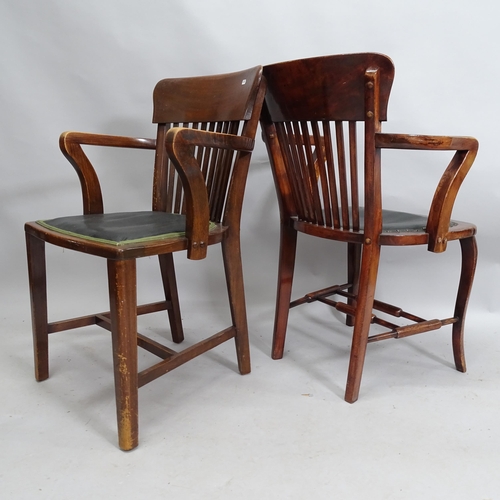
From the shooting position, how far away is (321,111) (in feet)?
4.88

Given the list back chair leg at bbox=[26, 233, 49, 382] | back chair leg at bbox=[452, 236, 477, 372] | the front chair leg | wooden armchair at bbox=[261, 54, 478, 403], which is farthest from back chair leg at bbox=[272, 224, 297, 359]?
back chair leg at bbox=[26, 233, 49, 382]

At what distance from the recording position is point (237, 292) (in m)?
1.71

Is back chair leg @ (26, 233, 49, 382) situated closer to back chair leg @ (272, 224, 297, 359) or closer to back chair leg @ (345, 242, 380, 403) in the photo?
back chair leg @ (272, 224, 297, 359)

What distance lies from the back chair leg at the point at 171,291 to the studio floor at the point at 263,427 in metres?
0.20

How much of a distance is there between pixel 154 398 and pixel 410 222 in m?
1.07

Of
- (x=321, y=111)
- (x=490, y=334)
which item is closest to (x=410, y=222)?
(x=321, y=111)

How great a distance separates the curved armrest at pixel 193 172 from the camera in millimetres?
1263

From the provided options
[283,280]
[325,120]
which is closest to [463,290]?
[283,280]

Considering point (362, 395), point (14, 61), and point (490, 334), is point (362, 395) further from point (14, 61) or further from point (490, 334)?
point (14, 61)

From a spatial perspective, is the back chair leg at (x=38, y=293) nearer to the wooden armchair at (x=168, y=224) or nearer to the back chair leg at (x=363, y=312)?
the wooden armchair at (x=168, y=224)

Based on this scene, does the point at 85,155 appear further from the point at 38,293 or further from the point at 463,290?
the point at 463,290

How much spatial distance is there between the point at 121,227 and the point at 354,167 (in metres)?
0.74

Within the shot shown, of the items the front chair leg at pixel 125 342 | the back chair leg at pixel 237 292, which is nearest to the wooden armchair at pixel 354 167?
the back chair leg at pixel 237 292

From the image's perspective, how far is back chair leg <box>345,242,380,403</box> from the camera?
4.93 ft
